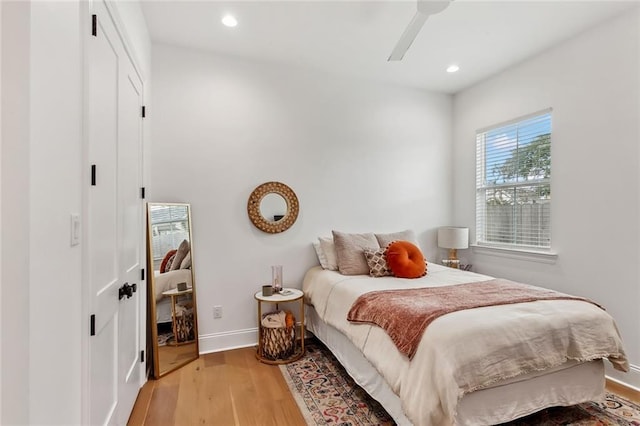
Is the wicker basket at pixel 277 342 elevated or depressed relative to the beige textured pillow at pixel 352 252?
depressed

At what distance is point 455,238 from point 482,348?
2.36 metres

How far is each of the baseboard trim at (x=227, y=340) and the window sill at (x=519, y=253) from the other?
2714 mm

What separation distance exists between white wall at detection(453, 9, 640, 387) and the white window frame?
74 mm

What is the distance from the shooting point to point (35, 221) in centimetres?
90

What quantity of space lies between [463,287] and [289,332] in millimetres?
1499

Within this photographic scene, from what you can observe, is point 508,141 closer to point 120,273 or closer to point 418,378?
point 418,378

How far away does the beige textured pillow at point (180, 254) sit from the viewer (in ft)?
9.30

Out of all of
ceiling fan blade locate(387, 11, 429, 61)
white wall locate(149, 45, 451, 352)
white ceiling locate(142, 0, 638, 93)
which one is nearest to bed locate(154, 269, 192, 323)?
white wall locate(149, 45, 451, 352)

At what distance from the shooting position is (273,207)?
3379 millimetres

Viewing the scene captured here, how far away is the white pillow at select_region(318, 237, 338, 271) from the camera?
129 inches

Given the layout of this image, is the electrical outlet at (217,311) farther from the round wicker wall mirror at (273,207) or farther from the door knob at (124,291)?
the door knob at (124,291)

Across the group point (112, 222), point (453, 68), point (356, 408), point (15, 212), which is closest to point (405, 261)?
point (356, 408)

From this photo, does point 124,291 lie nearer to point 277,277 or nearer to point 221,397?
point 221,397

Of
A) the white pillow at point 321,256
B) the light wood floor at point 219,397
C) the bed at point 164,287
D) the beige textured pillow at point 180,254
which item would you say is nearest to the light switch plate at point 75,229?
the light wood floor at point 219,397
